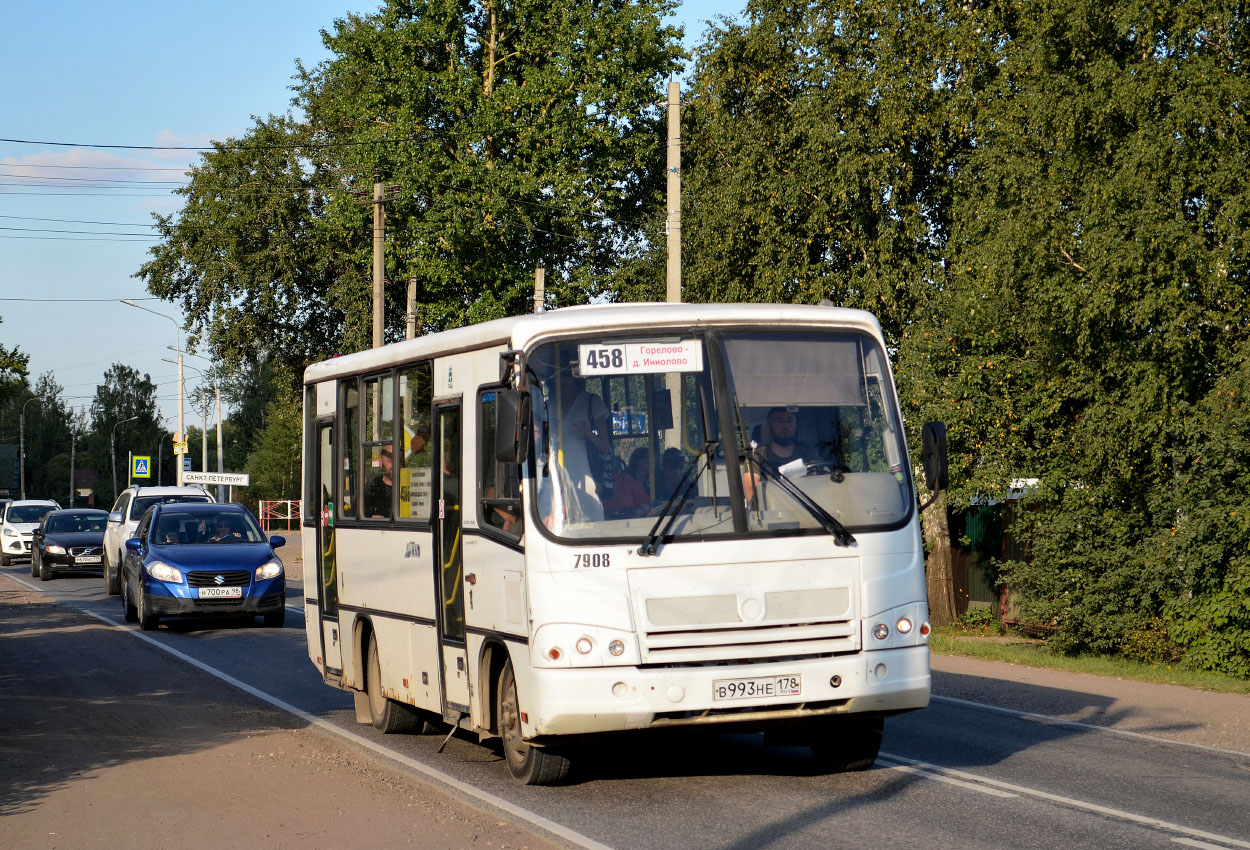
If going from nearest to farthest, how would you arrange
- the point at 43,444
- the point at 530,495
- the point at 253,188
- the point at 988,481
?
the point at 530,495 < the point at 988,481 < the point at 253,188 < the point at 43,444

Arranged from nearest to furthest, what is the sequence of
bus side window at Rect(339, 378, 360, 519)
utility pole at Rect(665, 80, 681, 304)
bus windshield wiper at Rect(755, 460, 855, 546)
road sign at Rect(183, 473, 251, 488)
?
1. bus windshield wiper at Rect(755, 460, 855, 546)
2. bus side window at Rect(339, 378, 360, 519)
3. utility pole at Rect(665, 80, 681, 304)
4. road sign at Rect(183, 473, 251, 488)

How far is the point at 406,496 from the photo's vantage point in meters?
11.5

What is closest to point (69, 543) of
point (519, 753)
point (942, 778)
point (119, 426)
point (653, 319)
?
point (519, 753)

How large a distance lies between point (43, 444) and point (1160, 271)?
6629 inches

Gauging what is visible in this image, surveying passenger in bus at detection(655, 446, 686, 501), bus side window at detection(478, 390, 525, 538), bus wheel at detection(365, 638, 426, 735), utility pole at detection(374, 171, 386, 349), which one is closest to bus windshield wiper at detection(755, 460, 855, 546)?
passenger in bus at detection(655, 446, 686, 501)

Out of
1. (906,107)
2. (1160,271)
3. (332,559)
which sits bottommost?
(332,559)

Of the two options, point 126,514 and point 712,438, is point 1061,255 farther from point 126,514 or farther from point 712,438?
point 126,514

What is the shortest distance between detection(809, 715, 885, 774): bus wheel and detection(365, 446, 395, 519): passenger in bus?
3812 mm

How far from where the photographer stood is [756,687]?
881cm

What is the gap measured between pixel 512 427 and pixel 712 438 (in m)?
1.19

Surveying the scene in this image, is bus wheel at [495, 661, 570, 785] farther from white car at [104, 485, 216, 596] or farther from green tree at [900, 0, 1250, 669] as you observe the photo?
white car at [104, 485, 216, 596]

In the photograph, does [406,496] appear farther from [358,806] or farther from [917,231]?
[917,231]

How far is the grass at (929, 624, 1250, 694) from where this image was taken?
1755 cm

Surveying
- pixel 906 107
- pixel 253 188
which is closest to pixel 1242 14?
pixel 906 107
